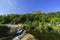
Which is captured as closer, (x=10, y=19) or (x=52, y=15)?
(x=10, y=19)

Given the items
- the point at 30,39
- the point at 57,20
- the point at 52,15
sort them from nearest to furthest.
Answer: the point at 30,39
the point at 57,20
the point at 52,15

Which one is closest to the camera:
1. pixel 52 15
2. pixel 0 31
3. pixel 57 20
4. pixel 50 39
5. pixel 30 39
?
pixel 30 39

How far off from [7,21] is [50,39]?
1308 centimetres

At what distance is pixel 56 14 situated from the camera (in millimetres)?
29875

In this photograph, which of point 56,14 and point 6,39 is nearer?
point 6,39

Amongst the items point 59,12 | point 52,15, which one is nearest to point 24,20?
point 52,15

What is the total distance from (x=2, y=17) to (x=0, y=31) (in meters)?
8.30

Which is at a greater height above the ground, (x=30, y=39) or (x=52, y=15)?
(x=52, y=15)

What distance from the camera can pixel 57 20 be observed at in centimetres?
2464

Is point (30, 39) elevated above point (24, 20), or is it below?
below

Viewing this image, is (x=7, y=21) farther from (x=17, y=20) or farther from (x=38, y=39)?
(x=38, y=39)

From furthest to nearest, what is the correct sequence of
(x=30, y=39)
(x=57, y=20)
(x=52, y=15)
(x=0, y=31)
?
(x=52, y=15), (x=57, y=20), (x=0, y=31), (x=30, y=39)

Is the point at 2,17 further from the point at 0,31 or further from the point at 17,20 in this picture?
the point at 0,31

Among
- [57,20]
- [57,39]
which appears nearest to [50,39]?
[57,39]
